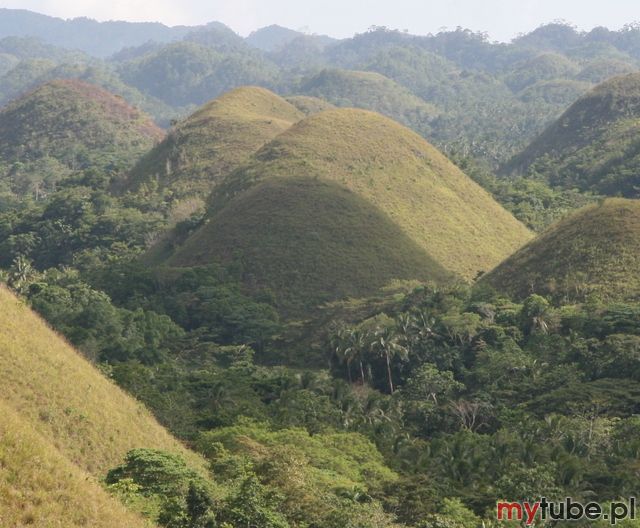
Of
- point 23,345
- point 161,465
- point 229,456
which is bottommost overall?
point 229,456

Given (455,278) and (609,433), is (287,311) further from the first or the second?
(609,433)

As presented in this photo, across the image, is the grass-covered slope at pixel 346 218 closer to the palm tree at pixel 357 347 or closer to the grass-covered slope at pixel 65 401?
the palm tree at pixel 357 347

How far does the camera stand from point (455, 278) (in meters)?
120

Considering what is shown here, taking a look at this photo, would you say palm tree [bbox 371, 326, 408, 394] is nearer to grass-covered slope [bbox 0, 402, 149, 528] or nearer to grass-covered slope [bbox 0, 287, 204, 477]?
grass-covered slope [bbox 0, 287, 204, 477]

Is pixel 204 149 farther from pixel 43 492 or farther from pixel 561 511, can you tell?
pixel 43 492

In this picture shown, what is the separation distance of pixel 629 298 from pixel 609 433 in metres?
33.9

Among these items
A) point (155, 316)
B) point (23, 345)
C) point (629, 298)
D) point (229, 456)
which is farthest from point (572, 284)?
point (23, 345)

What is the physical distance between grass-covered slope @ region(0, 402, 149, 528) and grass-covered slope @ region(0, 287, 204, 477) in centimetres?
1069

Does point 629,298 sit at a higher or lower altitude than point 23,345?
lower

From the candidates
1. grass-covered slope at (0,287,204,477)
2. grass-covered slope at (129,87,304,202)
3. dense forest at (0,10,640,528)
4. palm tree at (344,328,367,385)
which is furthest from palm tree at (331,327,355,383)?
grass-covered slope at (129,87,304,202)

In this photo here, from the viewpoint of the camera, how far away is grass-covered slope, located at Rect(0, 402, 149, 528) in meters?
23.9

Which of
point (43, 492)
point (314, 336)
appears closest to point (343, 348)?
point (314, 336)

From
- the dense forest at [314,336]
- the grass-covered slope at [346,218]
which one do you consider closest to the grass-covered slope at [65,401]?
the dense forest at [314,336]

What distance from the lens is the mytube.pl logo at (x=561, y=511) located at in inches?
1819
